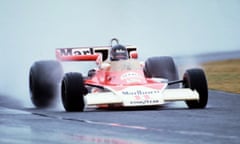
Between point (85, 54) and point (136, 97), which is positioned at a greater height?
point (85, 54)

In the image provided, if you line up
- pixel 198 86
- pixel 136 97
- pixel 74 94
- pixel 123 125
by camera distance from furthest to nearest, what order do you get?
pixel 198 86 < pixel 74 94 < pixel 136 97 < pixel 123 125

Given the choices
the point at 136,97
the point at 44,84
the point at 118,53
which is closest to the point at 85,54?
the point at 44,84

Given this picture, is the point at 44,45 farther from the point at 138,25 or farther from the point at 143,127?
the point at 143,127

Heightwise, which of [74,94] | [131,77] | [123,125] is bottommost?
[123,125]

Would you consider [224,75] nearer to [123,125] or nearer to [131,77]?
[131,77]

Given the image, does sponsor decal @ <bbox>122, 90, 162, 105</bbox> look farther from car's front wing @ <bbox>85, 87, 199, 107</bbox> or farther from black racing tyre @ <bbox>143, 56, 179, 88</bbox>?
black racing tyre @ <bbox>143, 56, 179, 88</bbox>

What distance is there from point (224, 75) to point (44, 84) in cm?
819

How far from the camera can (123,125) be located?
1443cm

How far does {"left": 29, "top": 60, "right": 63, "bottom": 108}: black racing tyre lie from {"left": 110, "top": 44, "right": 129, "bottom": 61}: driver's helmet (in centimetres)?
131

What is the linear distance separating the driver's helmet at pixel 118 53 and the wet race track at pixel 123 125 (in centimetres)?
118

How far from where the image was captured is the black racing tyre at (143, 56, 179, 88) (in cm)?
2000

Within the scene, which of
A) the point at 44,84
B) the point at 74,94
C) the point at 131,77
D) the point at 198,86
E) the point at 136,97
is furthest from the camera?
the point at 44,84

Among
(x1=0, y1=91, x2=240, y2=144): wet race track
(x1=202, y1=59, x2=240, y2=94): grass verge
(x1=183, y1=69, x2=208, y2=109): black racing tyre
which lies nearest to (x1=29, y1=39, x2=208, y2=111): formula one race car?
(x1=183, y1=69, x2=208, y2=109): black racing tyre

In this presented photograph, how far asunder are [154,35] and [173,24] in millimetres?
753
